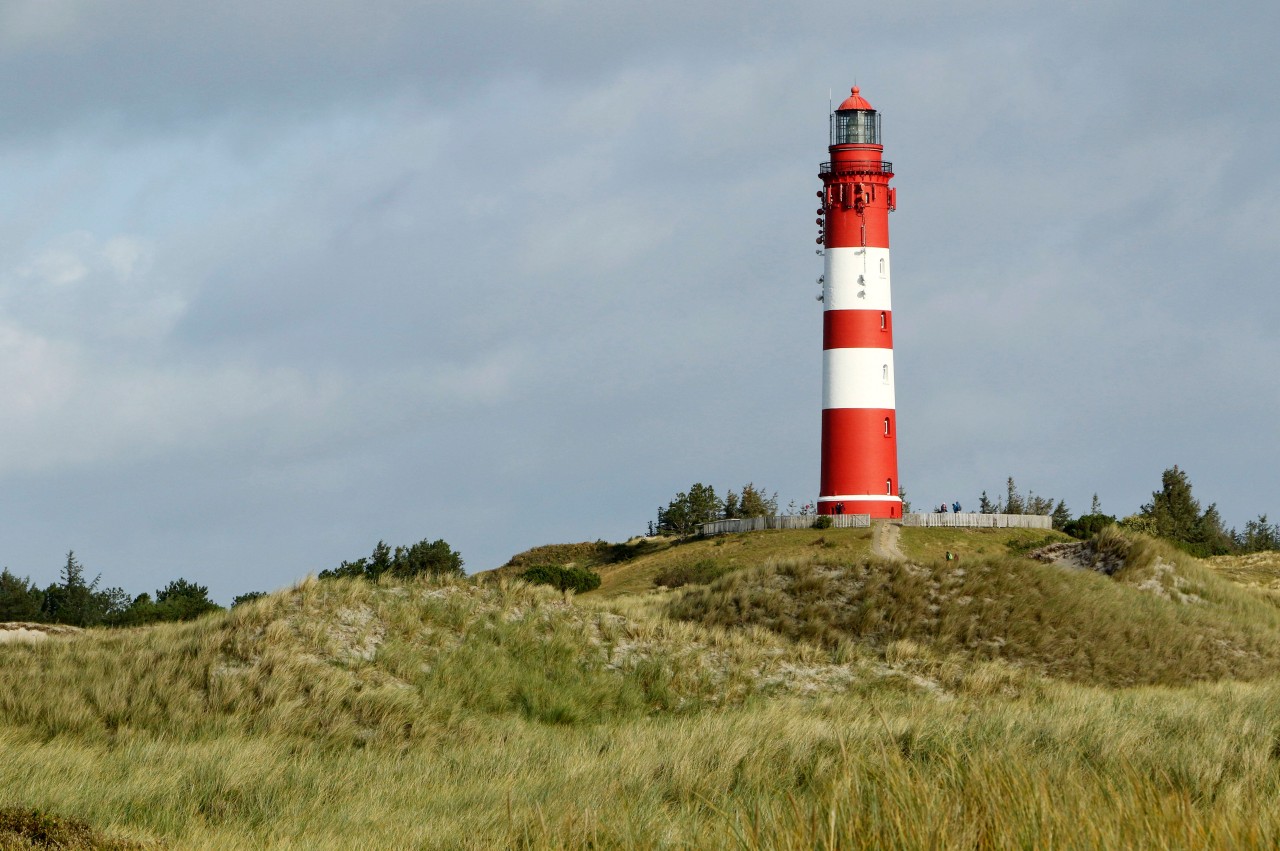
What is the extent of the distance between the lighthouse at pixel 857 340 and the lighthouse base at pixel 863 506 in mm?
47

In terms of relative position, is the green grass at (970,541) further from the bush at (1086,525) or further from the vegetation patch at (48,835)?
the vegetation patch at (48,835)

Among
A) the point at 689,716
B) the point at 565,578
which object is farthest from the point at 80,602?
the point at 689,716

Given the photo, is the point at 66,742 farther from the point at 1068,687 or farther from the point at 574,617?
the point at 1068,687

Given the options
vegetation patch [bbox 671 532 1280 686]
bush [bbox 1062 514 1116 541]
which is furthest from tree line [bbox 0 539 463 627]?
bush [bbox 1062 514 1116 541]

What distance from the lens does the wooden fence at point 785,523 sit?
197ft

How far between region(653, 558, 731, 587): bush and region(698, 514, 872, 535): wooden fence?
7.33 m

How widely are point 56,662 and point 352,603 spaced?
4.98 metres

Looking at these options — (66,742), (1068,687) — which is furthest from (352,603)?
(1068,687)

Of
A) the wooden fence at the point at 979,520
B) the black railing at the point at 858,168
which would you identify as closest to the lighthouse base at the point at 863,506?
the wooden fence at the point at 979,520

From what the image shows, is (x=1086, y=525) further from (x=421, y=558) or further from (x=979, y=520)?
(x=421, y=558)

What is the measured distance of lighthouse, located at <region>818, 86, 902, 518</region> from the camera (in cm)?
5816

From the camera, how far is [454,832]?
32.0 feet

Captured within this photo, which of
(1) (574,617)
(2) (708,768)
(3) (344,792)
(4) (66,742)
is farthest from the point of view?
(1) (574,617)

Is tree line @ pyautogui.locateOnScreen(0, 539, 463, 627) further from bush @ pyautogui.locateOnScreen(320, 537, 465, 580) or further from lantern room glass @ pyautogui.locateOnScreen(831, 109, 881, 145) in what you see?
lantern room glass @ pyautogui.locateOnScreen(831, 109, 881, 145)
